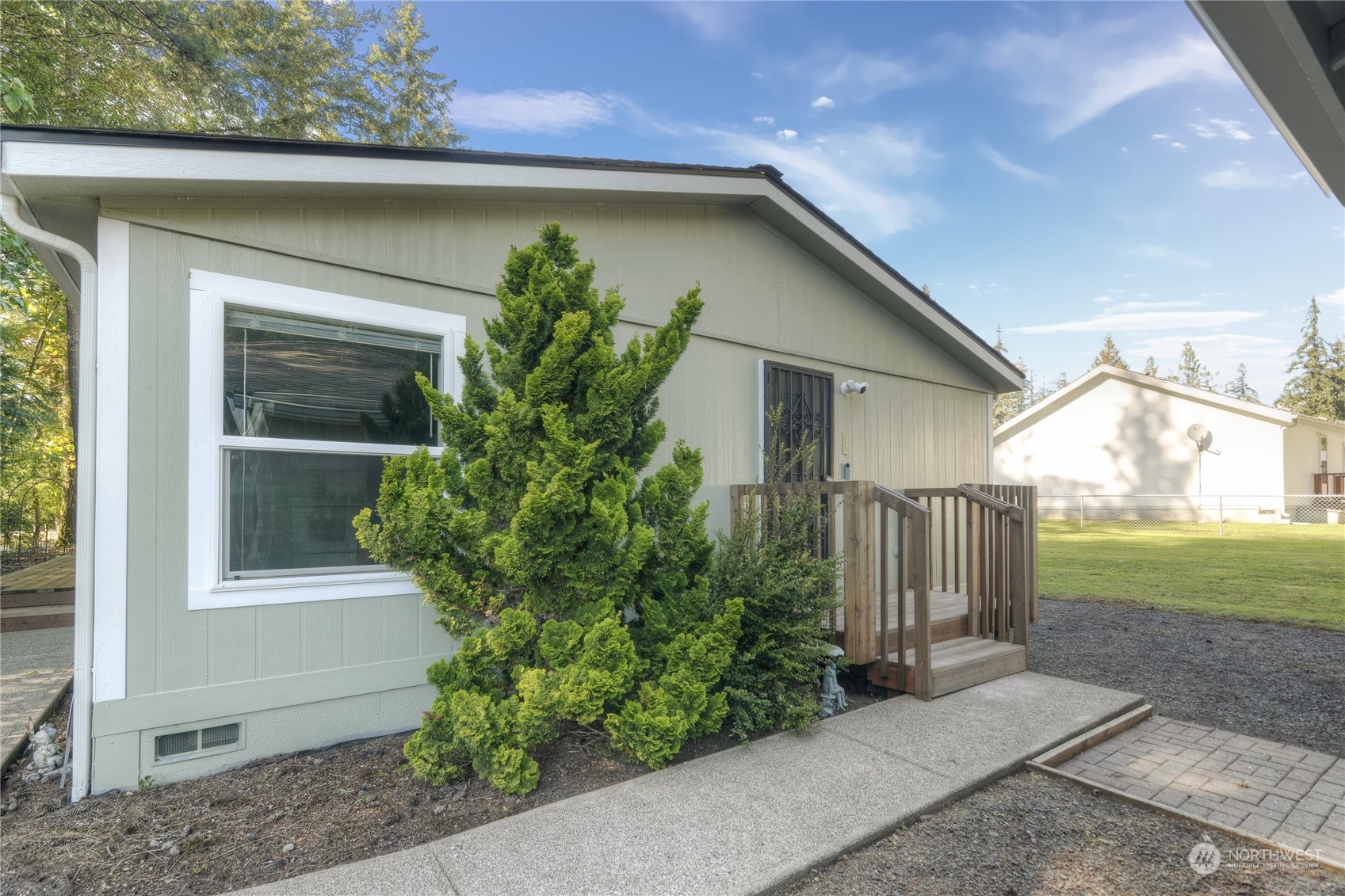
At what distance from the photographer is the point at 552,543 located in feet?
9.16

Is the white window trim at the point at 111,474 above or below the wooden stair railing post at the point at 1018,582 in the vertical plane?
above

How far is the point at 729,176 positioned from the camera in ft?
15.2

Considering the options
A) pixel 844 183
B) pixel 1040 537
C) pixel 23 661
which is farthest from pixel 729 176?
pixel 1040 537

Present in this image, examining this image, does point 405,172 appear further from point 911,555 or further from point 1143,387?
point 1143,387

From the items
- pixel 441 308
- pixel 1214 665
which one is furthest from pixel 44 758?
pixel 1214 665

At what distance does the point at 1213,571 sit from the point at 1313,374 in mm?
37338

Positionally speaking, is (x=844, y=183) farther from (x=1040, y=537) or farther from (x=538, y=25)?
(x=1040, y=537)

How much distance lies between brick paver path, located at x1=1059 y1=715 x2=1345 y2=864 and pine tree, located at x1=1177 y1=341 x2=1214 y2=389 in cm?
5283

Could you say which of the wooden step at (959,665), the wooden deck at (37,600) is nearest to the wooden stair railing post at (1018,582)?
the wooden step at (959,665)

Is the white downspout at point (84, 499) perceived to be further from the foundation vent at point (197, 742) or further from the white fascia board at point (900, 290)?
the white fascia board at point (900, 290)

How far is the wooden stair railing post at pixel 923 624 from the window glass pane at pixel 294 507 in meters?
3.05

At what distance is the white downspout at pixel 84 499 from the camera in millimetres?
2686

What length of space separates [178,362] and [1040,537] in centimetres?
1636

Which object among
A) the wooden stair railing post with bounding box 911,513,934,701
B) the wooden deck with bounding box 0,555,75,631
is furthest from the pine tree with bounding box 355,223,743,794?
the wooden deck with bounding box 0,555,75,631
